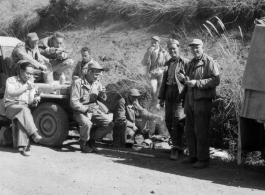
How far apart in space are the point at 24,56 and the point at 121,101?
2.05 metres

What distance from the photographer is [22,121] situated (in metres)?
9.52

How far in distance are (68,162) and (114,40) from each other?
297 inches

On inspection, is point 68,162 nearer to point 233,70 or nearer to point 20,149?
point 20,149

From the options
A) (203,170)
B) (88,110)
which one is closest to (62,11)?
(88,110)

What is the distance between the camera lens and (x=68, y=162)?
9.09 meters

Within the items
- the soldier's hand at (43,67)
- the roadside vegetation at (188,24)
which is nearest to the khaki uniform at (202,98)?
the roadside vegetation at (188,24)

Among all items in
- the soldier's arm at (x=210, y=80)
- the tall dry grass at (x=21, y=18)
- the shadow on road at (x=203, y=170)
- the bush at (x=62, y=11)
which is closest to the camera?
the shadow on road at (x=203, y=170)

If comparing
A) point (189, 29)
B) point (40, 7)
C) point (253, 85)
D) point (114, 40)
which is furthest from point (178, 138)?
point (40, 7)

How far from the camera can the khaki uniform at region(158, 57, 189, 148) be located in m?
9.76

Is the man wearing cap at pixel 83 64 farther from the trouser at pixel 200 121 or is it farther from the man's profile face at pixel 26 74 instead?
the trouser at pixel 200 121

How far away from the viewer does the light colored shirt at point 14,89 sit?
959 cm

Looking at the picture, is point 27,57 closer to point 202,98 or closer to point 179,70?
point 179,70

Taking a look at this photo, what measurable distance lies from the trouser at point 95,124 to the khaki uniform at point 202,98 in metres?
1.75

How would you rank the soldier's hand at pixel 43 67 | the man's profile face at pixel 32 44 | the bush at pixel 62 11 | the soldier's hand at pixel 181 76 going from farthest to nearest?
the bush at pixel 62 11
the man's profile face at pixel 32 44
the soldier's hand at pixel 43 67
the soldier's hand at pixel 181 76
